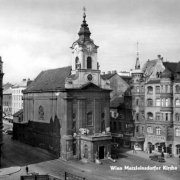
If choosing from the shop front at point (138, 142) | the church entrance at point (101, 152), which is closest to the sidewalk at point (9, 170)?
the church entrance at point (101, 152)

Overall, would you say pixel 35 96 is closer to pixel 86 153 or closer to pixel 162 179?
pixel 86 153

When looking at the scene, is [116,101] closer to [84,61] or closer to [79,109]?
[84,61]

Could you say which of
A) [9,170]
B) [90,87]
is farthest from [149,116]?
[9,170]

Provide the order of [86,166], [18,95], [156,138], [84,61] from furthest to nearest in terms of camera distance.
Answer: [18,95] → [156,138] → [84,61] → [86,166]

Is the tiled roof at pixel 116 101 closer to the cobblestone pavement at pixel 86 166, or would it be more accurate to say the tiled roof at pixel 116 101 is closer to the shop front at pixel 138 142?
the shop front at pixel 138 142

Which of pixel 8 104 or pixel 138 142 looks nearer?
pixel 138 142

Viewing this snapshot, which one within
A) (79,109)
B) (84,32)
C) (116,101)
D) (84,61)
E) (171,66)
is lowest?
(79,109)

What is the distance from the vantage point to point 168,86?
5512 cm

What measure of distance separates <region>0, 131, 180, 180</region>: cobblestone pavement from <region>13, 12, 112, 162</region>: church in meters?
2.69

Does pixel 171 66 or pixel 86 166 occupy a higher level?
pixel 171 66

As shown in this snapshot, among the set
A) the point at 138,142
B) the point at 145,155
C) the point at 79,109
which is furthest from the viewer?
the point at 138,142

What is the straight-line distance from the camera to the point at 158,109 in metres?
57.7

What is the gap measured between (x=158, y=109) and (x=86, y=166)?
19.5 meters

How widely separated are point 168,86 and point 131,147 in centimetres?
1571
